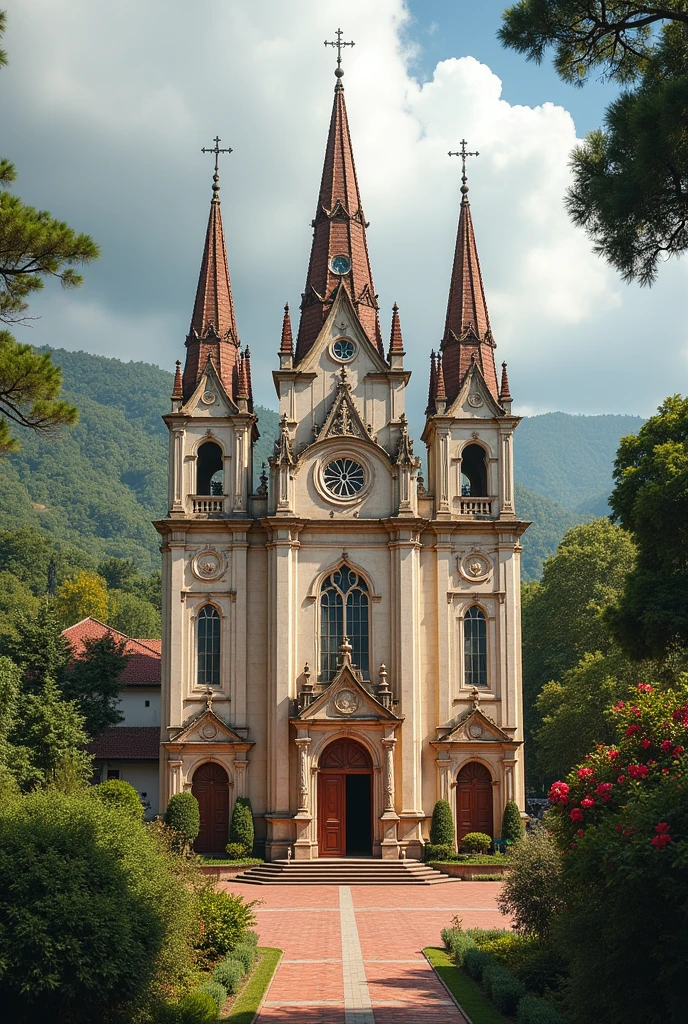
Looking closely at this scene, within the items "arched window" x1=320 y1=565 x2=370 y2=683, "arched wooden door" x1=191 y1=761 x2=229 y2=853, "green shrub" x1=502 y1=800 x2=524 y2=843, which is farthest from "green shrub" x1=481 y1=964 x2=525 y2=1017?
"arched wooden door" x1=191 y1=761 x2=229 y2=853

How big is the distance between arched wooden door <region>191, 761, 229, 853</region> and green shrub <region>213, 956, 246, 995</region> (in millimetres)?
22036

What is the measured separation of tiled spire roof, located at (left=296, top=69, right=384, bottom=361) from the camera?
49.5 m

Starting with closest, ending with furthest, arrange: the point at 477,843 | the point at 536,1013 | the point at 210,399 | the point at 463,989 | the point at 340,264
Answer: the point at 536,1013 < the point at 463,989 < the point at 477,843 < the point at 210,399 < the point at 340,264

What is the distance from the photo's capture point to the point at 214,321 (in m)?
50.3

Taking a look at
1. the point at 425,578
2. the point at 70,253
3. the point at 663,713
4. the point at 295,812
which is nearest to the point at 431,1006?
the point at 663,713

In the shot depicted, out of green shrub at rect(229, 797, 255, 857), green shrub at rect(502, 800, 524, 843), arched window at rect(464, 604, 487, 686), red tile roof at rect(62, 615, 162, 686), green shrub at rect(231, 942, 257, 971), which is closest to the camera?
green shrub at rect(231, 942, 257, 971)

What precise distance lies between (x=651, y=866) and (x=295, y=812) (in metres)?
29.7

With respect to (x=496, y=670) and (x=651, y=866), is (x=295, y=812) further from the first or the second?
(x=651, y=866)

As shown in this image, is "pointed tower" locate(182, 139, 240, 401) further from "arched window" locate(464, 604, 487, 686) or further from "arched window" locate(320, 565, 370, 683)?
"arched window" locate(464, 604, 487, 686)

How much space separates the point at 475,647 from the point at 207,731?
10.9 metres

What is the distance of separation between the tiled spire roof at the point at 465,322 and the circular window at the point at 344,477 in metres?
5.31

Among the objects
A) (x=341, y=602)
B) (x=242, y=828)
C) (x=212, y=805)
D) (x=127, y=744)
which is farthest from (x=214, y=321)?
(x=242, y=828)

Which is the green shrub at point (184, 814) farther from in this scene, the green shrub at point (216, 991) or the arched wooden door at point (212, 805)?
the green shrub at point (216, 991)

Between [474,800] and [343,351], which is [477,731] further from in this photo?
[343,351]
